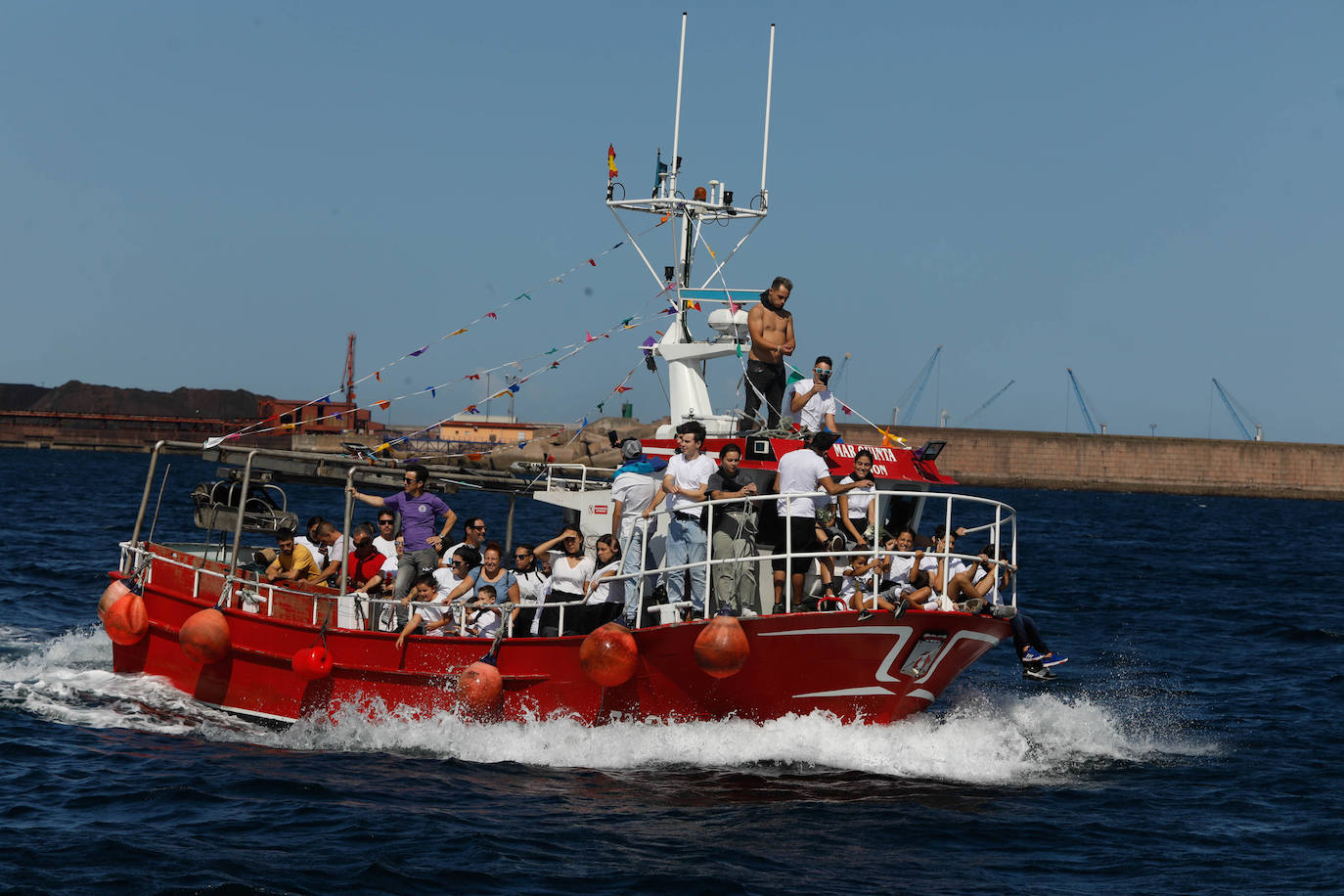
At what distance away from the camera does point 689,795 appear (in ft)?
40.6

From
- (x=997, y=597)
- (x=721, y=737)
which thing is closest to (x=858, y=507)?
(x=997, y=597)

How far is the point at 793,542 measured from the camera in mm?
13039

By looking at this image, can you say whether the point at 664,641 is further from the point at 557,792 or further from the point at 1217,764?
the point at 1217,764

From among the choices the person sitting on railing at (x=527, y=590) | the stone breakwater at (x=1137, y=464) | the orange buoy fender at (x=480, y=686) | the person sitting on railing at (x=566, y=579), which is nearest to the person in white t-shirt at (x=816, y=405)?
the person sitting on railing at (x=566, y=579)

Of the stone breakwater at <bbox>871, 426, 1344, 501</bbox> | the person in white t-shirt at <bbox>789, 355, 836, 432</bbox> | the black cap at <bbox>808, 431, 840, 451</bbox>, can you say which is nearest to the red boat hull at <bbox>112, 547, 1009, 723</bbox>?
the black cap at <bbox>808, 431, 840, 451</bbox>

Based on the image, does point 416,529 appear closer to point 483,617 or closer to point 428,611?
point 428,611

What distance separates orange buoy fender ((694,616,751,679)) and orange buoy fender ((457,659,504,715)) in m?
2.31

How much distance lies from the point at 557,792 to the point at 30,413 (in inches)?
5283

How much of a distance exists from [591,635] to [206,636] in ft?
16.5

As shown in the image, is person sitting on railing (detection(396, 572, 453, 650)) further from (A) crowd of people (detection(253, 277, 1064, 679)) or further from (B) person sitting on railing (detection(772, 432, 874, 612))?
(B) person sitting on railing (detection(772, 432, 874, 612))

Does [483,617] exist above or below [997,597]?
below

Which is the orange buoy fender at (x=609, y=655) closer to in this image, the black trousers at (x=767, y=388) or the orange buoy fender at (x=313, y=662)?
the orange buoy fender at (x=313, y=662)

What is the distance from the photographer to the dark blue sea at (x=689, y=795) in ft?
33.9

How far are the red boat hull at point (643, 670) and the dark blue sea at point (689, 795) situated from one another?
0.82 ft
